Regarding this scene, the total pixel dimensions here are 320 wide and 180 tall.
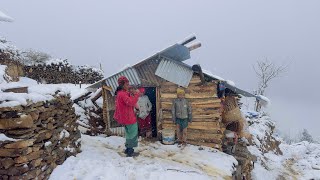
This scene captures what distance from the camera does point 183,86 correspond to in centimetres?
1134

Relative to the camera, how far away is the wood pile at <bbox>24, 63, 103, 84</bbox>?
20828 millimetres

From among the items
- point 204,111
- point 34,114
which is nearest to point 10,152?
point 34,114

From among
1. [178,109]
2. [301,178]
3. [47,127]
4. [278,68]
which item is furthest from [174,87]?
[278,68]

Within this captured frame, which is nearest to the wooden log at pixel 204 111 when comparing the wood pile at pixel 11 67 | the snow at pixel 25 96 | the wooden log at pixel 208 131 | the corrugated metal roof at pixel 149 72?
the wooden log at pixel 208 131

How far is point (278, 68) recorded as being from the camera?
37219 mm

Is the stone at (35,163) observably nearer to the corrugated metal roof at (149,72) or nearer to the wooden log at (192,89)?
the corrugated metal roof at (149,72)

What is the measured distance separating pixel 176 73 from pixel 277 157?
10.5 metres

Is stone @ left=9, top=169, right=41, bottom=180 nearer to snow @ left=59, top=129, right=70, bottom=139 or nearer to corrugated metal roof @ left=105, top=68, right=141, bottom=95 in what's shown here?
snow @ left=59, top=129, right=70, bottom=139

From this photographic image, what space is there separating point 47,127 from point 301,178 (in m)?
12.8

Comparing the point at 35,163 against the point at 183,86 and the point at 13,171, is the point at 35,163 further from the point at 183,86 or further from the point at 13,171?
the point at 183,86

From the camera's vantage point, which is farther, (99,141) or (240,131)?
(240,131)

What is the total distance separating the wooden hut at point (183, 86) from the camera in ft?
36.8

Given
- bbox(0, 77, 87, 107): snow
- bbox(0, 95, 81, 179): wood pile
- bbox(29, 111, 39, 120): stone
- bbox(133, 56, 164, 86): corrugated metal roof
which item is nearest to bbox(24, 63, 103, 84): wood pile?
bbox(133, 56, 164, 86): corrugated metal roof

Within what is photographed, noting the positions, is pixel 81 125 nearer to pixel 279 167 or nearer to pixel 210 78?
pixel 210 78
